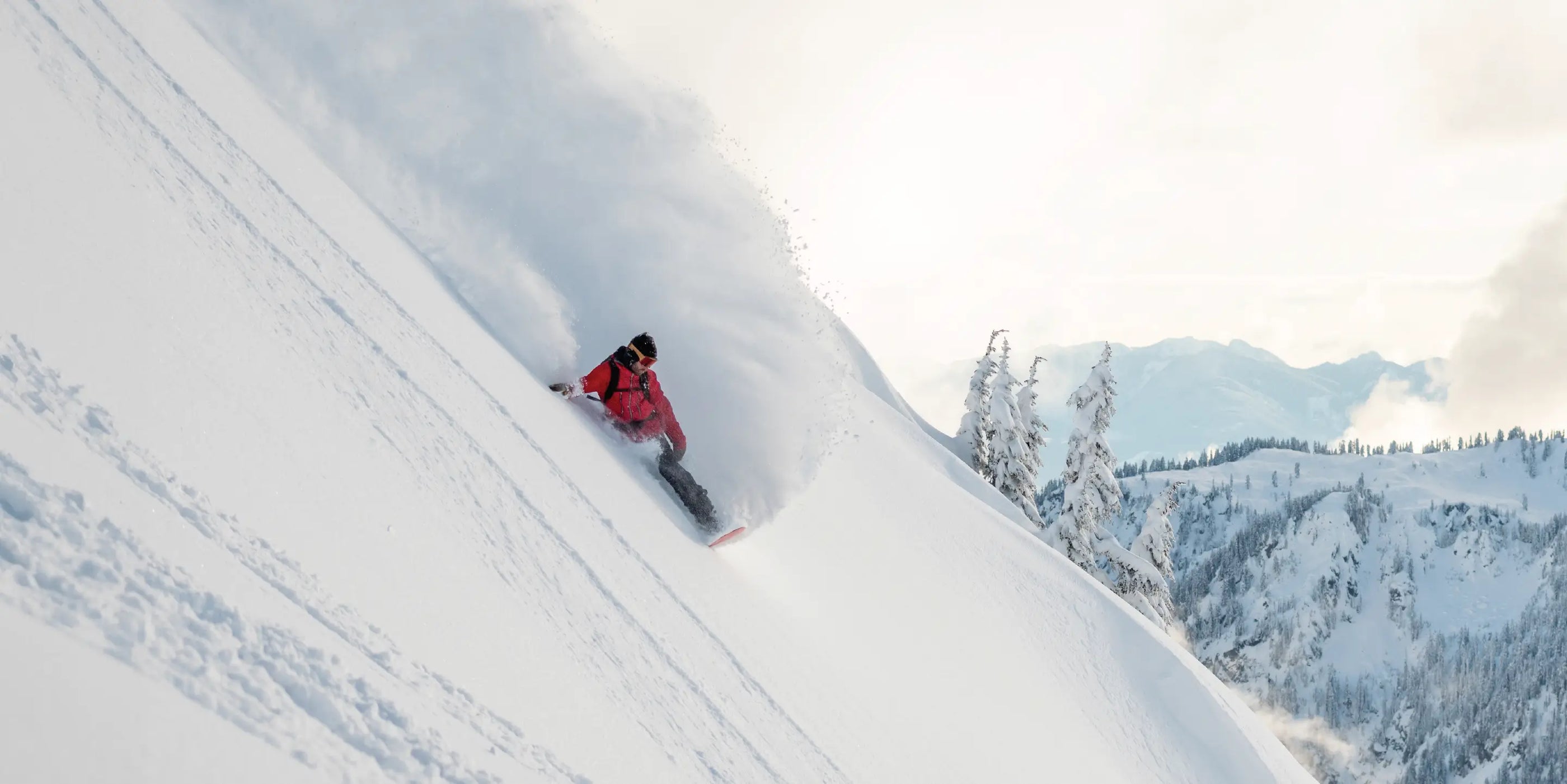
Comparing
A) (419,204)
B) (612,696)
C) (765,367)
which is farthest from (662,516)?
(419,204)

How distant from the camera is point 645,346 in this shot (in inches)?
311

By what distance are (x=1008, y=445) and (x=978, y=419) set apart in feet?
9.18

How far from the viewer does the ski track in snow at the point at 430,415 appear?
4.46 meters

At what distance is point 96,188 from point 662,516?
14.1 ft

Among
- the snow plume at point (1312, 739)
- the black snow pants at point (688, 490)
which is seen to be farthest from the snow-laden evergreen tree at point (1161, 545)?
the black snow pants at point (688, 490)

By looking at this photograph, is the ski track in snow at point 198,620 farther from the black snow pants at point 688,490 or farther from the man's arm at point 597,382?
the black snow pants at point 688,490

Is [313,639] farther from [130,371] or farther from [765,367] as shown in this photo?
[765,367]

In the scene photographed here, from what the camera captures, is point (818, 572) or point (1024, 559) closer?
point (818, 572)

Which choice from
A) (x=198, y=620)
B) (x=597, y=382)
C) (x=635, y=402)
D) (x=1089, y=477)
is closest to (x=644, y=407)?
(x=635, y=402)

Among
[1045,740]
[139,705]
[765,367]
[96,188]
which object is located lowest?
[139,705]

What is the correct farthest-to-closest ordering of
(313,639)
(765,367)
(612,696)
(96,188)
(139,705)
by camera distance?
1. (765,367)
2. (612,696)
3. (96,188)
4. (313,639)
5. (139,705)

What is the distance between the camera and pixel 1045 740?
9898 mm

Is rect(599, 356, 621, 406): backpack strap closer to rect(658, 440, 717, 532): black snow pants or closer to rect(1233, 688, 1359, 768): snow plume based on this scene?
rect(658, 440, 717, 532): black snow pants

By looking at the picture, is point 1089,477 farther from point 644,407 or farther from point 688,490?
point 644,407
